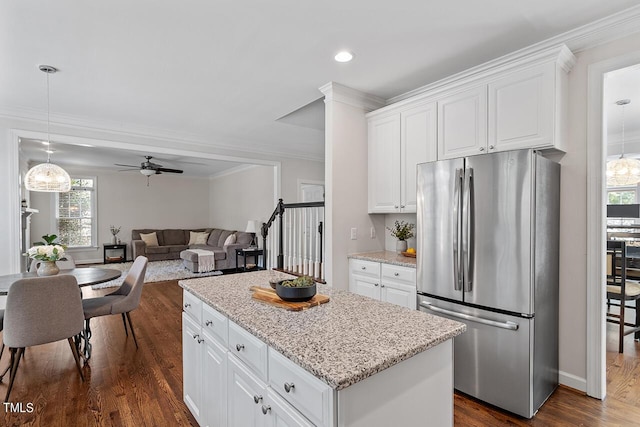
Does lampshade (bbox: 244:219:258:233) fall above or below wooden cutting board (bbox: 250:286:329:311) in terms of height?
above

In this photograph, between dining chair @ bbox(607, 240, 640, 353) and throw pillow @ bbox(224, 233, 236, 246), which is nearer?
dining chair @ bbox(607, 240, 640, 353)

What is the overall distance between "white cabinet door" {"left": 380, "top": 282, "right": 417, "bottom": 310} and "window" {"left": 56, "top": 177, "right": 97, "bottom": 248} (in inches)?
360

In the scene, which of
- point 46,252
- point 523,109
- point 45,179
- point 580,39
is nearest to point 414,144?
point 523,109

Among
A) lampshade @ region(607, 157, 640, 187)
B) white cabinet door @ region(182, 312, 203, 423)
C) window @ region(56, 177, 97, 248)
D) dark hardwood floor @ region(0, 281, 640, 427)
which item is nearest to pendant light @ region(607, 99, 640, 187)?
lampshade @ region(607, 157, 640, 187)

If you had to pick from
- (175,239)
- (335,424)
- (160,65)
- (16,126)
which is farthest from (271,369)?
(175,239)

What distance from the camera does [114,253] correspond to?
362 inches

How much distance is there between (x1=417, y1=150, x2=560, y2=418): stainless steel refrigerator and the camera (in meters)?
2.14

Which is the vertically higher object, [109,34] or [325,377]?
[109,34]

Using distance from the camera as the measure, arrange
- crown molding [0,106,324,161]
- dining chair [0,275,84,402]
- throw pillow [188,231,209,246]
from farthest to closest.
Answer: throw pillow [188,231,209,246] → crown molding [0,106,324,161] → dining chair [0,275,84,402]

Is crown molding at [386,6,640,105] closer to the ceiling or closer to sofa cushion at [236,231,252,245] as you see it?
the ceiling

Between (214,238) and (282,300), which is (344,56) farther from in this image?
(214,238)

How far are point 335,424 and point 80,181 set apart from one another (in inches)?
412

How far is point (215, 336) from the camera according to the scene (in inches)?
69.7

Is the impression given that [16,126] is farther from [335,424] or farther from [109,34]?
[335,424]
